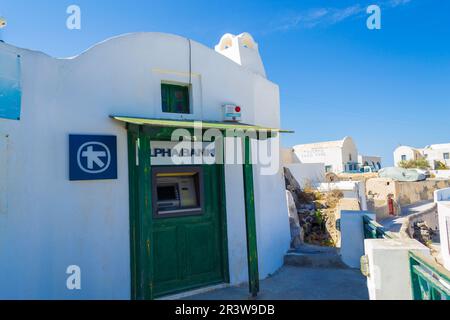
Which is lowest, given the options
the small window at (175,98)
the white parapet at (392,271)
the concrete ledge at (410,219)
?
the concrete ledge at (410,219)

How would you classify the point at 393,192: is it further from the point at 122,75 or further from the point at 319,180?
the point at 122,75

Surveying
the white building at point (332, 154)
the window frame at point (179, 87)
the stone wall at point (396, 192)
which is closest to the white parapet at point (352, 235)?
the window frame at point (179, 87)

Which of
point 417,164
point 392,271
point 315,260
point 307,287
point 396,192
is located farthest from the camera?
point 417,164

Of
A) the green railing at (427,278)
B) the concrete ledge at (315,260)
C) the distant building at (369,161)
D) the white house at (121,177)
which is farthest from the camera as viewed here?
the distant building at (369,161)

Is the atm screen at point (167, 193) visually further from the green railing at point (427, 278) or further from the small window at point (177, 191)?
the green railing at point (427, 278)

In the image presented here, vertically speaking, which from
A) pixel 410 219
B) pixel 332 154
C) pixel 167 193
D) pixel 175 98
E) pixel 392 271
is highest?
pixel 332 154

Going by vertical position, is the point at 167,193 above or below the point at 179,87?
below

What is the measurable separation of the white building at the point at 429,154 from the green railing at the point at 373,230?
52.2 metres

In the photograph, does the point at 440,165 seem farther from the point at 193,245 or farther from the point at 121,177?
the point at 121,177

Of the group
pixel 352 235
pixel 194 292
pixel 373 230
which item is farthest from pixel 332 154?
pixel 194 292

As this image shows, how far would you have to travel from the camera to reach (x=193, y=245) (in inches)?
205

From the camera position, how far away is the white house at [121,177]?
160 inches

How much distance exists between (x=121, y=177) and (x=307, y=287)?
11.1 feet
